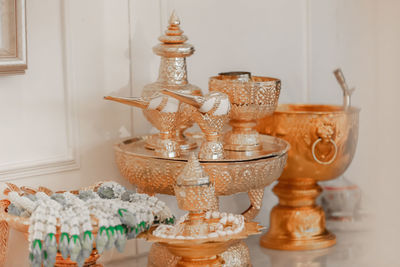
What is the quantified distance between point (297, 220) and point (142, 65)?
68cm

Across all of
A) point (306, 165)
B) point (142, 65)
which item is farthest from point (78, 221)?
point (306, 165)

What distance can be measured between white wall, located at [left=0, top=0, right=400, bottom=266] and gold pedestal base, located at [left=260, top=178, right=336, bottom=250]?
181 mm

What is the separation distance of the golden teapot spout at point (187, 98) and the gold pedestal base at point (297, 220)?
0.63 meters

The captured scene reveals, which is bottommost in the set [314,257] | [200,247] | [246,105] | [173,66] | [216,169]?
[314,257]

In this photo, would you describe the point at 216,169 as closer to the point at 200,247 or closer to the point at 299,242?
the point at 200,247

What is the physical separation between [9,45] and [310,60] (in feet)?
3.85

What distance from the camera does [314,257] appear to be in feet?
6.42

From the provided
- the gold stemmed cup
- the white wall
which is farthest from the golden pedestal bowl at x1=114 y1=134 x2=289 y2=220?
the white wall

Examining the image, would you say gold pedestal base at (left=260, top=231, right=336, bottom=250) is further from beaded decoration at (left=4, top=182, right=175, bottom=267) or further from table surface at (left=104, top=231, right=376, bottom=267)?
beaded decoration at (left=4, top=182, right=175, bottom=267)

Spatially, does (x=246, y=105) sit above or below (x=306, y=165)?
above

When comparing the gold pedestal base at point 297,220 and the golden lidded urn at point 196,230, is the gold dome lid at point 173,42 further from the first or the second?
the gold pedestal base at point 297,220

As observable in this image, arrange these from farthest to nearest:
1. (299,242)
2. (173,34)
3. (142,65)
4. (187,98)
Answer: (299,242), (142,65), (173,34), (187,98)

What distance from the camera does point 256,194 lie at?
1.80 metres

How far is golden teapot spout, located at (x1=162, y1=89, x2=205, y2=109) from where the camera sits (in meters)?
1.51
